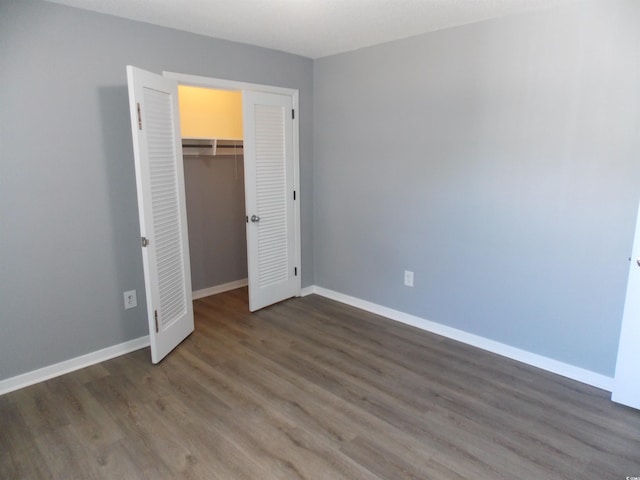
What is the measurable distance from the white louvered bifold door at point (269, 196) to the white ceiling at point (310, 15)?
64cm

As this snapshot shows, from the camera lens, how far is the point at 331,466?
1.96m

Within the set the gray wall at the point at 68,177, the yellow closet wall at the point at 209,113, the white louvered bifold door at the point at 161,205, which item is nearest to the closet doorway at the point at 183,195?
the white louvered bifold door at the point at 161,205

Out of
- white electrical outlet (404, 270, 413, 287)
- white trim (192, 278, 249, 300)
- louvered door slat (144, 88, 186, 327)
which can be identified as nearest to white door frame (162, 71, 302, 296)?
louvered door slat (144, 88, 186, 327)

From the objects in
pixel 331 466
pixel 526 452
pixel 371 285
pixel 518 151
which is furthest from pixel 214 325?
pixel 518 151

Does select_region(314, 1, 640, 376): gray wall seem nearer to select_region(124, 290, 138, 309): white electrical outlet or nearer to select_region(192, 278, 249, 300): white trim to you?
select_region(192, 278, 249, 300): white trim

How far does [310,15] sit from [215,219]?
7.93 ft

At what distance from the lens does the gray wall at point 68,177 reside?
8.07ft

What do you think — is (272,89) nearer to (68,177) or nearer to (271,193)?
(271,193)

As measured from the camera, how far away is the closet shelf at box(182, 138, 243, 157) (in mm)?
3994

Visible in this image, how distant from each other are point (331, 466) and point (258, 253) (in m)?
2.22

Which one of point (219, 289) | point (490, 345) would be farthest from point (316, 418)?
point (219, 289)

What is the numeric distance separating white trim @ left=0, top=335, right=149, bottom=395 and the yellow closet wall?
6.87 ft

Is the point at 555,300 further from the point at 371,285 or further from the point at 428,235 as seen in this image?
the point at 371,285

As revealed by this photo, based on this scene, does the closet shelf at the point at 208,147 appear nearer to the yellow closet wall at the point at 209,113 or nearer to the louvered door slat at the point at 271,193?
the yellow closet wall at the point at 209,113
